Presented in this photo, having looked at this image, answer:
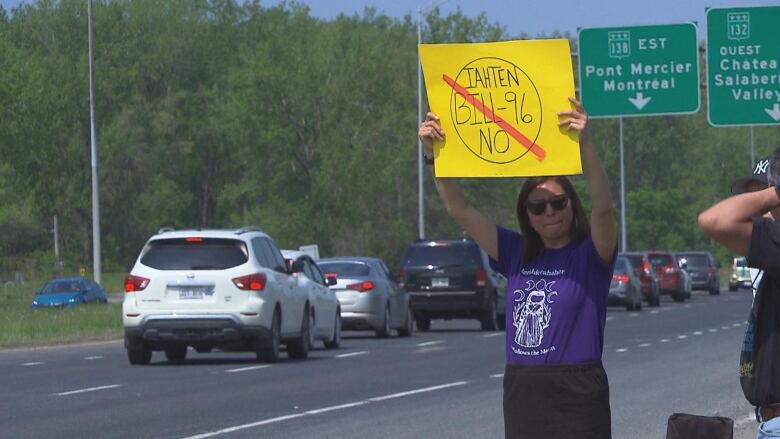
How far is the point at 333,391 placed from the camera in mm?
18891

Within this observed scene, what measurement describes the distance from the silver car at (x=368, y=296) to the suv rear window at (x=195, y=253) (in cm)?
738

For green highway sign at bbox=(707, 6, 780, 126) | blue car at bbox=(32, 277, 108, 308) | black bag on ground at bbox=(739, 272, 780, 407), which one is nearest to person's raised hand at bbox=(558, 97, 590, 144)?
black bag on ground at bbox=(739, 272, 780, 407)

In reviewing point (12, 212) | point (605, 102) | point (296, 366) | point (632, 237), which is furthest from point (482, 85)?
point (632, 237)

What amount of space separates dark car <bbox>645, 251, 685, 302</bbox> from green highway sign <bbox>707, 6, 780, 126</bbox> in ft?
112

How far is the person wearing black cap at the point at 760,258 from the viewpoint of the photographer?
5.83 m

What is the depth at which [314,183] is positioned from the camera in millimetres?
90250

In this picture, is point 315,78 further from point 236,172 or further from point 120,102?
point 236,172

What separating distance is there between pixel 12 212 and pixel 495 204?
78.9ft

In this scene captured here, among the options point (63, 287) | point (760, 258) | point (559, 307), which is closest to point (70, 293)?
point (63, 287)

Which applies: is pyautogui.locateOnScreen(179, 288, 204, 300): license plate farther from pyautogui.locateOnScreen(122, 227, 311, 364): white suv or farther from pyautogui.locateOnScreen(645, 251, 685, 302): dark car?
pyautogui.locateOnScreen(645, 251, 685, 302): dark car

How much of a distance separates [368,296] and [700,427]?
83.6ft

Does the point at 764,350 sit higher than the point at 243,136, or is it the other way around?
the point at 243,136

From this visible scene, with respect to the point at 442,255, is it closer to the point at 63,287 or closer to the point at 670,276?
the point at 670,276

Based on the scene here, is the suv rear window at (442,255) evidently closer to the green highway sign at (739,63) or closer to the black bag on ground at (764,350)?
the green highway sign at (739,63)
